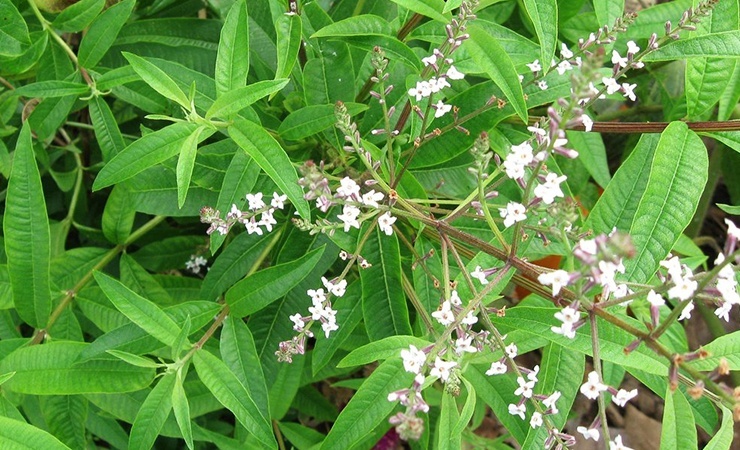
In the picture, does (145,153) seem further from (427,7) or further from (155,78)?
(427,7)

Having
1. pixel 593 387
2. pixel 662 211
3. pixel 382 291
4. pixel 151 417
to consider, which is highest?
pixel 662 211

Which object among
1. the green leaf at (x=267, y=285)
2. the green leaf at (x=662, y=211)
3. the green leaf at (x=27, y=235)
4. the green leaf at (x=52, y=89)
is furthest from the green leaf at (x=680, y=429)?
the green leaf at (x=52, y=89)

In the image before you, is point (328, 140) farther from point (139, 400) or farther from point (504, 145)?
point (139, 400)

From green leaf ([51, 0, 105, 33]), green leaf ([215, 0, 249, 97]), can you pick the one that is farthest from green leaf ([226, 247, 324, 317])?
green leaf ([51, 0, 105, 33])

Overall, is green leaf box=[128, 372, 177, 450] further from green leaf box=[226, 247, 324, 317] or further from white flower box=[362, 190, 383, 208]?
white flower box=[362, 190, 383, 208]

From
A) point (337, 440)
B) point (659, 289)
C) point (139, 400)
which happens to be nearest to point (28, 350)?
point (139, 400)

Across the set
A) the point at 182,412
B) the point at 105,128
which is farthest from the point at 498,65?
the point at 105,128
